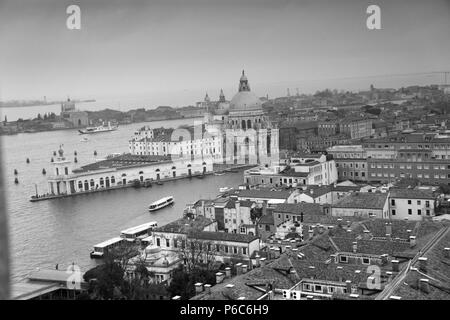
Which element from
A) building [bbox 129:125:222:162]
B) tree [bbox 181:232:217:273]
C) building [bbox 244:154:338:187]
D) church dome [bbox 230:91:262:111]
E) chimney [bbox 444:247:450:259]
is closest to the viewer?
chimney [bbox 444:247:450:259]

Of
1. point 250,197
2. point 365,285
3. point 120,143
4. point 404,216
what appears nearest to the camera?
point 365,285

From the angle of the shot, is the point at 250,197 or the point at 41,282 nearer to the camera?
the point at 41,282

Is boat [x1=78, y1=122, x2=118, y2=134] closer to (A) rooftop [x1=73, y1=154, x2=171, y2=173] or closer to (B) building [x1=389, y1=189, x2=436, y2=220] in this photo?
(A) rooftop [x1=73, y1=154, x2=171, y2=173]

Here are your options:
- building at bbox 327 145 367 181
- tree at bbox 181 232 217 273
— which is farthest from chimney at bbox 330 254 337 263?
building at bbox 327 145 367 181

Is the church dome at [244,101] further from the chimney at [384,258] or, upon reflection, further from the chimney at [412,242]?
the chimney at [384,258]

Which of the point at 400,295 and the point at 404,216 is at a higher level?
the point at 400,295
